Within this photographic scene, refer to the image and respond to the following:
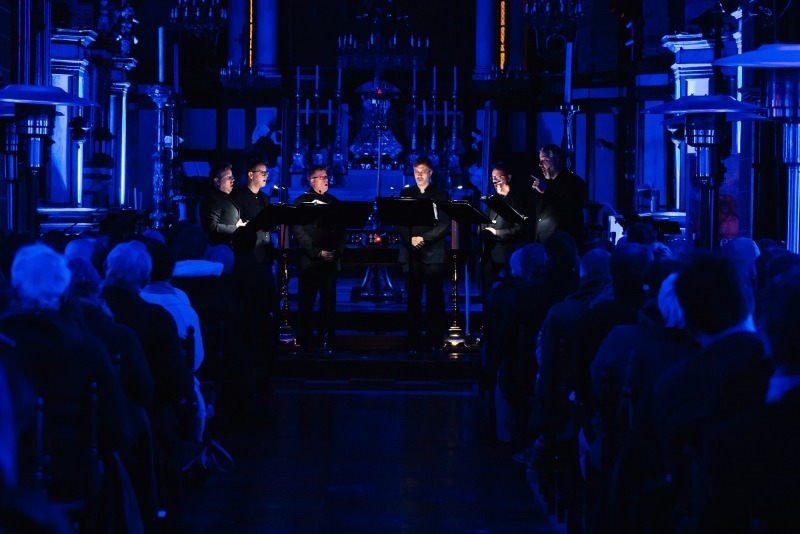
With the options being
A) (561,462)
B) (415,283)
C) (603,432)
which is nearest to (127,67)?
(415,283)

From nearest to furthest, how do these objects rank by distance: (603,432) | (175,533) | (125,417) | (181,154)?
(125,417), (603,432), (175,533), (181,154)

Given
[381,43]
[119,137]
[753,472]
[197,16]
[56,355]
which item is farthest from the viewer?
[381,43]

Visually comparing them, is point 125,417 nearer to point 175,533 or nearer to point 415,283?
point 175,533

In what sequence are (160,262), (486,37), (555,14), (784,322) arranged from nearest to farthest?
(784,322) → (160,262) → (555,14) → (486,37)

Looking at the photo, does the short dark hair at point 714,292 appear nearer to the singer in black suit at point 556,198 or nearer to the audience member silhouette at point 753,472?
the audience member silhouette at point 753,472

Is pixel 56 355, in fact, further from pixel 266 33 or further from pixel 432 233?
pixel 266 33

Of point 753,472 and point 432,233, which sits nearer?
point 753,472

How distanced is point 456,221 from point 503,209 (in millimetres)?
641

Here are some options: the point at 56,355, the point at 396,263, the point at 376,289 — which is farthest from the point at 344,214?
the point at 56,355

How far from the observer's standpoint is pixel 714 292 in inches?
134

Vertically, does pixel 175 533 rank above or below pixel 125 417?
below

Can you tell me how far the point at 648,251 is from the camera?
5855mm

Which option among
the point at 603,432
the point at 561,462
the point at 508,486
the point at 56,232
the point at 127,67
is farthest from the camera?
the point at 127,67

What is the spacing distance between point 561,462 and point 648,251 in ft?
3.75
